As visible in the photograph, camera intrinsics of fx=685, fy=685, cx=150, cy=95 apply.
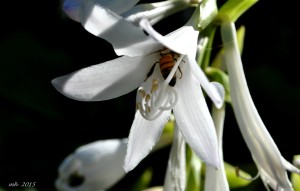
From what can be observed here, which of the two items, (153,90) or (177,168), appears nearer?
(153,90)

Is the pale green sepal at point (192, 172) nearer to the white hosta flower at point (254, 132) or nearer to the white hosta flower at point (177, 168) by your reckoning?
the white hosta flower at point (177, 168)

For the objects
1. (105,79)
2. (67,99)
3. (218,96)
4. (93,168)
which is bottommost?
(218,96)

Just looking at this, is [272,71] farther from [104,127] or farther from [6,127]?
[6,127]

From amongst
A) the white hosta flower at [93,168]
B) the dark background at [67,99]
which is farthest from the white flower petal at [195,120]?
the dark background at [67,99]

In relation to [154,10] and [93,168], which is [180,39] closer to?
[154,10]

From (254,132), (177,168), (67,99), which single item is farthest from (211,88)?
(67,99)

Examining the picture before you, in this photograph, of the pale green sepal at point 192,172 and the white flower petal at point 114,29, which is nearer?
the white flower petal at point 114,29
